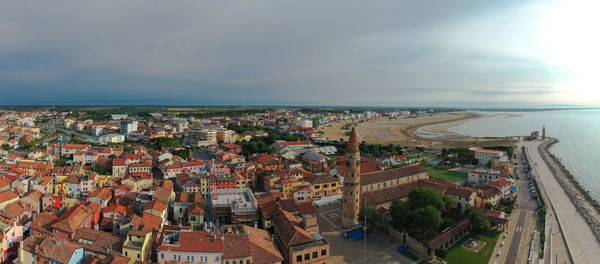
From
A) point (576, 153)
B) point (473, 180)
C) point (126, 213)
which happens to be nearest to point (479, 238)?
point (473, 180)

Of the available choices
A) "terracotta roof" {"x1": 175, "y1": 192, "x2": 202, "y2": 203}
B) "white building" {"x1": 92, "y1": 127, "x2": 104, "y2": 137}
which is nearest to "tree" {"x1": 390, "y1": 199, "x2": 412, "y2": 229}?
"terracotta roof" {"x1": 175, "y1": 192, "x2": 202, "y2": 203}

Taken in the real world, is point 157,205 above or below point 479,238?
above

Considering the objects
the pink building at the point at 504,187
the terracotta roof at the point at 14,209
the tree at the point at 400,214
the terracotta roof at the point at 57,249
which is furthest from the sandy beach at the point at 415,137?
the terracotta roof at the point at 57,249

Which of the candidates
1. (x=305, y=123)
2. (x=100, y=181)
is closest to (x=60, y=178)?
(x=100, y=181)

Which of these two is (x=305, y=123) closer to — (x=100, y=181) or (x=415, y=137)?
(x=415, y=137)

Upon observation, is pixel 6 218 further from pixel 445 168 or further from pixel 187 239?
pixel 445 168

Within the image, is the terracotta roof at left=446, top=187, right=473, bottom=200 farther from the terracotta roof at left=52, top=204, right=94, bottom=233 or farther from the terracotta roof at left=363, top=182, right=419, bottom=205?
the terracotta roof at left=52, top=204, right=94, bottom=233

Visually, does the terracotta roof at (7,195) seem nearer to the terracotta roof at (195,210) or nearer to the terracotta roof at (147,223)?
the terracotta roof at (147,223)
